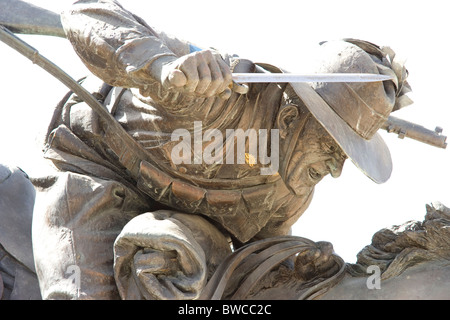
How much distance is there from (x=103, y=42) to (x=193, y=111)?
1.94 ft

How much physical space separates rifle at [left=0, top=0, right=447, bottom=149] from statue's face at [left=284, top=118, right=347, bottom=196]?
483mm

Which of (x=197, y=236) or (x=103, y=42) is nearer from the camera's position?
(x=103, y=42)

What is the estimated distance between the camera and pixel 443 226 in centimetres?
523

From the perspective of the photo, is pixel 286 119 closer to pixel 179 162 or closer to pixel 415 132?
pixel 179 162

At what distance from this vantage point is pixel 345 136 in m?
5.32

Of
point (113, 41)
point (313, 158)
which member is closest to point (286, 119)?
point (313, 158)

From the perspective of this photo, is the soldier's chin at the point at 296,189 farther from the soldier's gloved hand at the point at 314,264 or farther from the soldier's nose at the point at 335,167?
the soldier's gloved hand at the point at 314,264

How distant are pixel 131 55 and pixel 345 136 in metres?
1.19

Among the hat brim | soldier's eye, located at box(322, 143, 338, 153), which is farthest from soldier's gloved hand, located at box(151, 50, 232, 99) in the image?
soldier's eye, located at box(322, 143, 338, 153)

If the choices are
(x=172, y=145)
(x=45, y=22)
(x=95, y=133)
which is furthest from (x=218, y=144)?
(x=45, y=22)

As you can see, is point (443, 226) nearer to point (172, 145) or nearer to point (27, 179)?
point (172, 145)

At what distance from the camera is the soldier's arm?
4.66m

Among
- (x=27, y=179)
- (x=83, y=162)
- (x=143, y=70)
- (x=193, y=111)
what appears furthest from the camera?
(x=27, y=179)

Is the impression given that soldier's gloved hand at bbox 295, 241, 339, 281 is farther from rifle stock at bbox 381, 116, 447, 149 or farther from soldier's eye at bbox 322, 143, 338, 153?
rifle stock at bbox 381, 116, 447, 149
